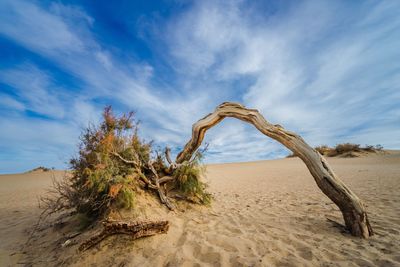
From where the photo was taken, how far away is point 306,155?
435 cm

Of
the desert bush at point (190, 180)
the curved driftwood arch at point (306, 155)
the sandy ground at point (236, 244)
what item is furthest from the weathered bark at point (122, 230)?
the curved driftwood arch at point (306, 155)

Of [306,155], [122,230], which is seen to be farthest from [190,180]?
Result: [306,155]

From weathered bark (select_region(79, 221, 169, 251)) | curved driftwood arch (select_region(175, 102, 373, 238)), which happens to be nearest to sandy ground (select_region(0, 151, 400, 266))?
weathered bark (select_region(79, 221, 169, 251))

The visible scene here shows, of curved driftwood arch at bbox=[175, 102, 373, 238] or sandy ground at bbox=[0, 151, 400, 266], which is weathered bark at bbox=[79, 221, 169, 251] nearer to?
sandy ground at bbox=[0, 151, 400, 266]

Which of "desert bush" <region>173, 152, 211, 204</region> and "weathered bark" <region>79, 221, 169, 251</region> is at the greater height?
"desert bush" <region>173, 152, 211, 204</region>

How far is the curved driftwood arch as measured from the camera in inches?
150

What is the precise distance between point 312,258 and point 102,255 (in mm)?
3204

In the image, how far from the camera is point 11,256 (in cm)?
412

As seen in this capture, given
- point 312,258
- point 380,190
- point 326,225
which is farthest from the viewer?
point 380,190

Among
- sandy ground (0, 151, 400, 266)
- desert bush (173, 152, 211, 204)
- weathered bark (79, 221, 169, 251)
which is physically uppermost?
desert bush (173, 152, 211, 204)

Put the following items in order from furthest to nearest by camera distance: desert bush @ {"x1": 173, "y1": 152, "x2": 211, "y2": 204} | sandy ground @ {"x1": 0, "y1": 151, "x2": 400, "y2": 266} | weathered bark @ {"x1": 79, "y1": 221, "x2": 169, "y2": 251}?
desert bush @ {"x1": 173, "y1": 152, "x2": 211, "y2": 204} → weathered bark @ {"x1": 79, "y1": 221, "x2": 169, "y2": 251} → sandy ground @ {"x1": 0, "y1": 151, "x2": 400, "y2": 266}

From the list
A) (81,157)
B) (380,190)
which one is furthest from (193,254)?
(380,190)

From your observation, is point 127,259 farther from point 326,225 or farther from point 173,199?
point 326,225

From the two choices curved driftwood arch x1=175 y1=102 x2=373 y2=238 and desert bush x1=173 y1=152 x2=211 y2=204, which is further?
desert bush x1=173 y1=152 x2=211 y2=204
